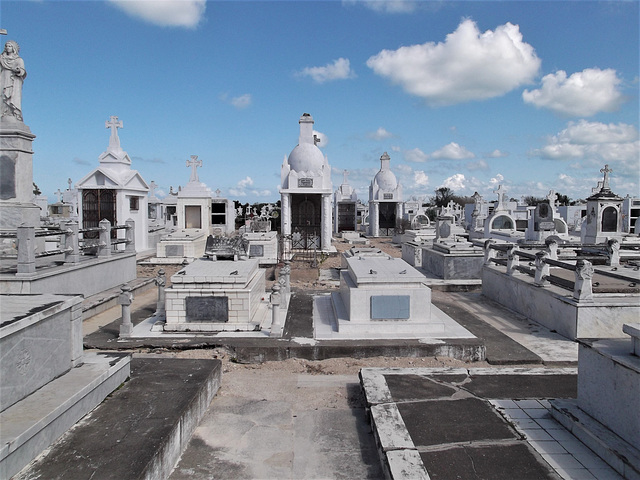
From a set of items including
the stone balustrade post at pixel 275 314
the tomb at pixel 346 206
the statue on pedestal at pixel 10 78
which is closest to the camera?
the stone balustrade post at pixel 275 314

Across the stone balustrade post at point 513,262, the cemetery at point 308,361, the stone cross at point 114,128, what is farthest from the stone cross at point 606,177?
the stone cross at point 114,128

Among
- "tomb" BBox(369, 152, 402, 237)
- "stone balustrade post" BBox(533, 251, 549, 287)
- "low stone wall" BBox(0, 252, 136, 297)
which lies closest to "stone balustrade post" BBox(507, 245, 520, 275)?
"stone balustrade post" BBox(533, 251, 549, 287)

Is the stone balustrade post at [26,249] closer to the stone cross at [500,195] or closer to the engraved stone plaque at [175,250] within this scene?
the engraved stone plaque at [175,250]

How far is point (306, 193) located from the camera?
2155 cm

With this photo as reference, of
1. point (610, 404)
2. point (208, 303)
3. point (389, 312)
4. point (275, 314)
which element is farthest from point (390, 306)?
point (610, 404)

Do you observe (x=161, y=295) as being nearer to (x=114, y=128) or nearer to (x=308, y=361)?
(x=308, y=361)

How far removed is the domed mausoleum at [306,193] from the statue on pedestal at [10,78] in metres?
10.9

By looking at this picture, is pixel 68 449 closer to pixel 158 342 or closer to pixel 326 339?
pixel 158 342

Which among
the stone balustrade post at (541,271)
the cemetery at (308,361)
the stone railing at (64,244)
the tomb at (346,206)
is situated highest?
the tomb at (346,206)

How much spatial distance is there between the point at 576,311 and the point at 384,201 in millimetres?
26476

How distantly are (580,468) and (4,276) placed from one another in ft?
31.0

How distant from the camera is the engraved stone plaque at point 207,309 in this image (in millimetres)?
7727

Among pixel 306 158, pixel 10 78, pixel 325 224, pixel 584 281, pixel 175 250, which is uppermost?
pixel 10 78

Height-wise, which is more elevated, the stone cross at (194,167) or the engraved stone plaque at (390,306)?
the stone cross at (194,167)
